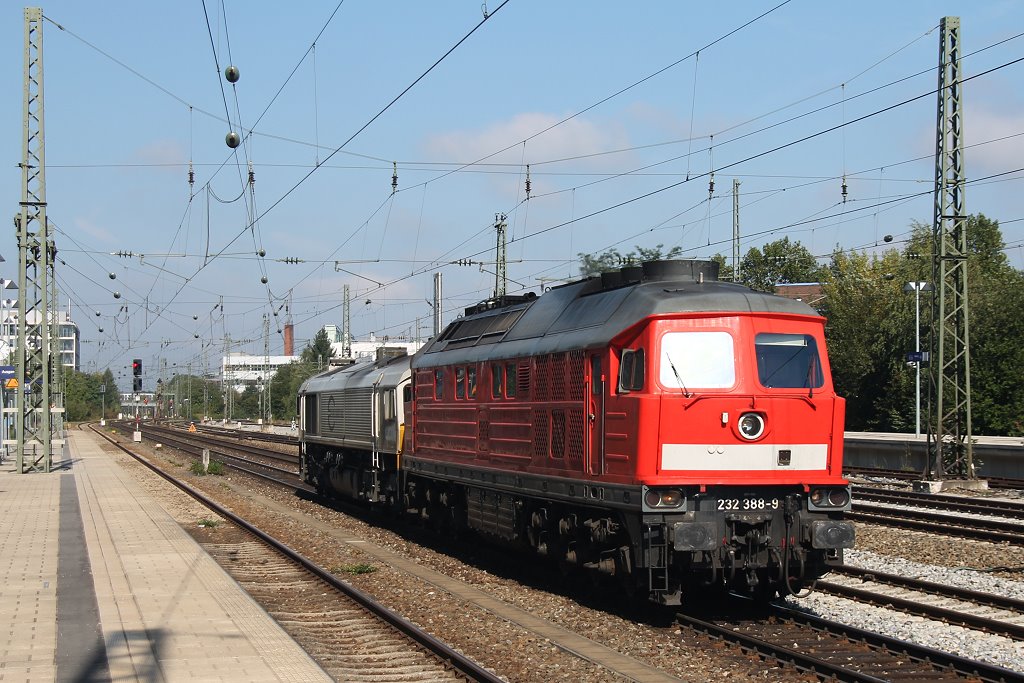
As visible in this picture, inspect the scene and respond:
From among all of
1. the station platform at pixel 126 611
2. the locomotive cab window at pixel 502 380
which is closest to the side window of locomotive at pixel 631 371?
the locomotive cab window at pixel 502 380

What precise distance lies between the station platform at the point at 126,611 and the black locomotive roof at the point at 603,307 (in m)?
4.88

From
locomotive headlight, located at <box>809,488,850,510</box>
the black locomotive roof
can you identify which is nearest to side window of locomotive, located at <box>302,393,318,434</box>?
the black locomotive roof

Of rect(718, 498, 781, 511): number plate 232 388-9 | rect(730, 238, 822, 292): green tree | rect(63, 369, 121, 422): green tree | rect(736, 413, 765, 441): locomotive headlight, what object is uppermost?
rect(730, 238, 822, 292): green tree

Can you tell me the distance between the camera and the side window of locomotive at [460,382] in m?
18.0

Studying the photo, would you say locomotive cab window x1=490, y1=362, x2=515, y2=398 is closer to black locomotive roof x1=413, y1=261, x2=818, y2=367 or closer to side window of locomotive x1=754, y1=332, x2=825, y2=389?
black locomotive roof x1=413, y1=261, x2=818, y2=367

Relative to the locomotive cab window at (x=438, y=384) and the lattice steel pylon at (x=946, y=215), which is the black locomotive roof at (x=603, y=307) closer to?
the locomotive cab window at (x=438, y=384)

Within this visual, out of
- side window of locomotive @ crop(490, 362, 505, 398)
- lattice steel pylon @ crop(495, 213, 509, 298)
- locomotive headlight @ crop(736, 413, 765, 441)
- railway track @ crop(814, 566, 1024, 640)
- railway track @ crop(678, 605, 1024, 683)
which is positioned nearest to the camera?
railway track @ crop(678, 605, 1024, 683)

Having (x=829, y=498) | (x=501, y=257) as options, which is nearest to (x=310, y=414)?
(x=501, y=257)

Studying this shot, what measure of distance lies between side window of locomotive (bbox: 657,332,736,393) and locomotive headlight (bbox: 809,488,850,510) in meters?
1.52

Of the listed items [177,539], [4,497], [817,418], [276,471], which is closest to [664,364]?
[817,418]

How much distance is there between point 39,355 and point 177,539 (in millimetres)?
25051

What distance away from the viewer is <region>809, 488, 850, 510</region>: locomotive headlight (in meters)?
12.3

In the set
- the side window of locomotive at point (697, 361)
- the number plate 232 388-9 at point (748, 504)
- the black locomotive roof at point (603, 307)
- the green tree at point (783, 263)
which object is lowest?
the number plate 232 388-9 at point (748, 504)

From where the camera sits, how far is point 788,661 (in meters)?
10.3
